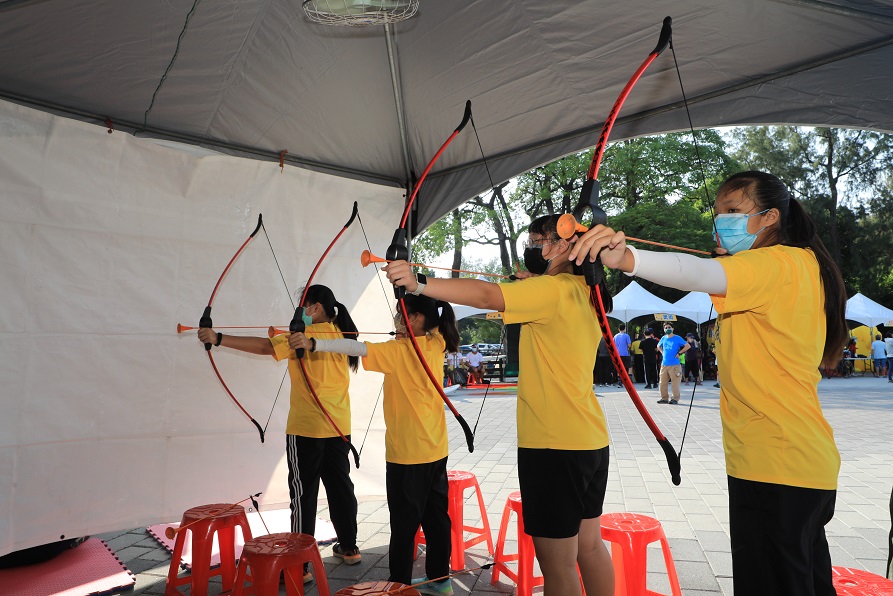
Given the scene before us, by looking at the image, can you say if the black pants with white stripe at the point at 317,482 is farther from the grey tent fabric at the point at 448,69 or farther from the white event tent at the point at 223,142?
the grey tent fabric at the point at 448,69

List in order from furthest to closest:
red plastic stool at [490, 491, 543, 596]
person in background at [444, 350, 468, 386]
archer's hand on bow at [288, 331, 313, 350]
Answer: person in background at [444, 350, 468, 386]
archer's hand on bow at [288, 331, 313, 350]
red plastic stool at [490, 491, 543, 596]

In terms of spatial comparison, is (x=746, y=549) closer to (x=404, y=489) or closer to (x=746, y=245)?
(x=746, y=245)

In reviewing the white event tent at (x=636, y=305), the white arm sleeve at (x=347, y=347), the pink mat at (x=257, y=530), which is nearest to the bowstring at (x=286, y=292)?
the pink mat at (x=257, y=530)

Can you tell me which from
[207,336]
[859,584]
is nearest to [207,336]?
[207,336]

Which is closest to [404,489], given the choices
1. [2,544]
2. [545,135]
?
[2,544]

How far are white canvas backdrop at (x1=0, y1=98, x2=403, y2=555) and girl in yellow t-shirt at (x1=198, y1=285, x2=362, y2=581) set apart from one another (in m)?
0.54

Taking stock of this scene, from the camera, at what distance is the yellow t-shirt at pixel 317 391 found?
116 inches

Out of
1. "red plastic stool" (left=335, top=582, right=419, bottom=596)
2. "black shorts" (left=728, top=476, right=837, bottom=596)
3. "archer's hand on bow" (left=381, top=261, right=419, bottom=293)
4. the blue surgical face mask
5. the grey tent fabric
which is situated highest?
the grey tent fabric

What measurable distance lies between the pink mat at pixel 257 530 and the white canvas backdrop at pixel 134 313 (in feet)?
0.74

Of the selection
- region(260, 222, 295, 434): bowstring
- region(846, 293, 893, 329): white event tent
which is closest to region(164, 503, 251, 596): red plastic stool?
region(260, 222, 295, 434): bowstring

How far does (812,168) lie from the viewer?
2436 centimetres

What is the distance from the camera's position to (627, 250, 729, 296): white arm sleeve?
1139 millimetres

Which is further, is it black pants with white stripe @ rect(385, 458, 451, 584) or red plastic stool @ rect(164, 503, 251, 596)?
red plastic stool @ rect(164, 503, 251, 596)

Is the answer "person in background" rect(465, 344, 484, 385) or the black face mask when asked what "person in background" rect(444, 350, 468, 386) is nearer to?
"person in background" rect(465, 344, 484, 385)
